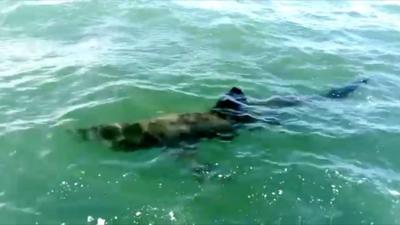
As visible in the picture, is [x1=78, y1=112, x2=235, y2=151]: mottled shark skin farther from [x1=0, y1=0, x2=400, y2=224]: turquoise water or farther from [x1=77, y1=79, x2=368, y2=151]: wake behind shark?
[x1=0, y1=0, x2=400, y2=224]: turquoise water

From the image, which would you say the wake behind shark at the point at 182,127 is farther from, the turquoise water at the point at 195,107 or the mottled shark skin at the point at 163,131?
the turquoise water at the point at 195,107

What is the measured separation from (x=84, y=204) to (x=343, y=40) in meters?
11.0

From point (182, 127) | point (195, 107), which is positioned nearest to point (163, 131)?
point (182, 127)

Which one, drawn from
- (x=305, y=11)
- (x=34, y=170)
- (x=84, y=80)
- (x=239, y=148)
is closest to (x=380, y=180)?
(x=239, y=148)

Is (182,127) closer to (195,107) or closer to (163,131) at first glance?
(163,131)

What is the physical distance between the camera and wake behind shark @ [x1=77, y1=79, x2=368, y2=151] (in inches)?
418

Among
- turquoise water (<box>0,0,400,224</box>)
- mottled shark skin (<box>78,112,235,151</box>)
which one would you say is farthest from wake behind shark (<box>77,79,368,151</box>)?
turquoise water (<box>0,0,400,224</box>)

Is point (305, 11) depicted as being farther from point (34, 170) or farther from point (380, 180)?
point (34, 170)

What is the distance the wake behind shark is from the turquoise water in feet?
0.70

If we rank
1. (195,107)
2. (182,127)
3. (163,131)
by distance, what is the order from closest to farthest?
(163,131) < (182,127) < (195,107)

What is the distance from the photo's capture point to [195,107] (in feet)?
41.6

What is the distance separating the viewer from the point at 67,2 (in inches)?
734

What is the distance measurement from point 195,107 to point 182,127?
5.34 ft

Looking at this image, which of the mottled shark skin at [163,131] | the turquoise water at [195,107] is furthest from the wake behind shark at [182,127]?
the turquoise water at [195,107]
